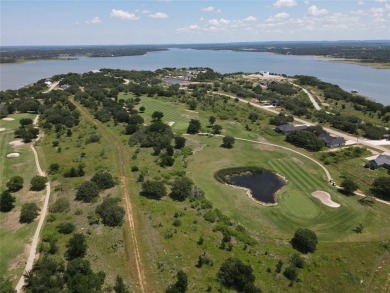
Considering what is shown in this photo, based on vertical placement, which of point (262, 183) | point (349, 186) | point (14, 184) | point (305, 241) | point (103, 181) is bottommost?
point (262, 183)

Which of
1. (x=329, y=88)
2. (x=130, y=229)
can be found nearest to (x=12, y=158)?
(x=130, y=229)

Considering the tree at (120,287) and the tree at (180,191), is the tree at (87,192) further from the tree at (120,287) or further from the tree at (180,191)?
the tree at (120,287)

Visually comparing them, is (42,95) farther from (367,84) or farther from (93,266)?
(367,84)

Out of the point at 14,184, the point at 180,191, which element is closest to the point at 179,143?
the point at 180,191

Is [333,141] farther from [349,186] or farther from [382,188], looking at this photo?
[349,186]

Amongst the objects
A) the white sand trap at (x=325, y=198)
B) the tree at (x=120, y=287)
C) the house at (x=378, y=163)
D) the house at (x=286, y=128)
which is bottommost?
the white sand trap at (x=325, y=198)

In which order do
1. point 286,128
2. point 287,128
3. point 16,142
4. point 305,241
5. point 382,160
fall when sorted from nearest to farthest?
point 305,241, point 382,160, point 16,142, point 287,128, point 286,128

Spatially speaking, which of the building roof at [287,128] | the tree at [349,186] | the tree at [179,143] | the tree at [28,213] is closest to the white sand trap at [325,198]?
the tree at [349,186]
